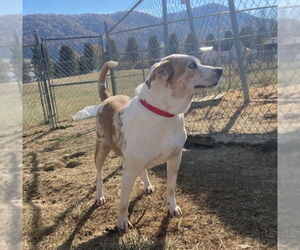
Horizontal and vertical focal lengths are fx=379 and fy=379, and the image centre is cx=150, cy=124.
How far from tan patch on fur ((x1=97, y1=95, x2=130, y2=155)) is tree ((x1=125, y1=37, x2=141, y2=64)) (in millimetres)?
4828

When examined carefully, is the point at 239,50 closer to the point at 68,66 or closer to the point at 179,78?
the point at 179,78

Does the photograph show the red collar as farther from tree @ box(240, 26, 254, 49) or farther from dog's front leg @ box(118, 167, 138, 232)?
tree @ box(240, 26, 254, 49)

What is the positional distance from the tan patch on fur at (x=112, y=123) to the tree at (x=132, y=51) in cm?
483

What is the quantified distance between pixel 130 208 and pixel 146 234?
534mm

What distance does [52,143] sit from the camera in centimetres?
676

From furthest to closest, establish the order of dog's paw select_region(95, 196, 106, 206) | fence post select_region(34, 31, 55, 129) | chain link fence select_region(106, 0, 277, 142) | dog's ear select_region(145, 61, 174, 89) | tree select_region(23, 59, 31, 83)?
tree select_region(23, 59, 31, 83) < fence post select_region(34, 31, 55, 129) < chain link fence select_region(106, 0, 277, 142) < dog's paw select_region(95, 196, 106, 206) < dog's ear select_region(145, 61, 174, 89)

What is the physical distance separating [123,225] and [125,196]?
0.81 ft

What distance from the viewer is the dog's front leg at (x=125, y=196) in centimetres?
283

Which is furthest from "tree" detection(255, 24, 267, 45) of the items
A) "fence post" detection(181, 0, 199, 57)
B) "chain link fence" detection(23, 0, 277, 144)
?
"fence post" detection(181, 0, 199, 57)

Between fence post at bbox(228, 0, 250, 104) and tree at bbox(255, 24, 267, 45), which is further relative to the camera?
tree at bbox(255, 24, 267, 45)

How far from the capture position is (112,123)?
316 centimetres

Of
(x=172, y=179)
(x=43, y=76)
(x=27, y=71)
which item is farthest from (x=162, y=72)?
(x=27, y=71)

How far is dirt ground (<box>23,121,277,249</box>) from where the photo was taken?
9.02 ft

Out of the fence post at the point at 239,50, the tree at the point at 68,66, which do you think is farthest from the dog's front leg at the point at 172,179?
the tree at the point at 68,66
